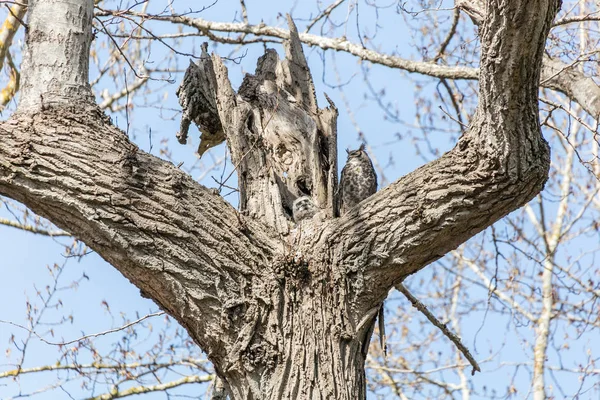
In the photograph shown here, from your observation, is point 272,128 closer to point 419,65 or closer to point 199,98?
point 199,98

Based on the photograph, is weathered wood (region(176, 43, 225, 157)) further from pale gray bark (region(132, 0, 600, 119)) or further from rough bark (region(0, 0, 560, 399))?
rough bark (region(0, 0, 560, 399))

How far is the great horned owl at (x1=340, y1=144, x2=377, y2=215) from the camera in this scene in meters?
4.01

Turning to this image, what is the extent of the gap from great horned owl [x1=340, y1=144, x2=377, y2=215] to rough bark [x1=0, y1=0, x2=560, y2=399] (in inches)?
43.3

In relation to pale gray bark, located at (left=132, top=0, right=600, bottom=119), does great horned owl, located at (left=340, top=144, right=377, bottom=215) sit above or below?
below

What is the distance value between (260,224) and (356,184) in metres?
1.20

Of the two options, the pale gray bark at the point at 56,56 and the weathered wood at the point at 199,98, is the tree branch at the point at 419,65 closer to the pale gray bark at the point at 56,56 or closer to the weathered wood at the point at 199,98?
the weathered wood at the point at 199,98

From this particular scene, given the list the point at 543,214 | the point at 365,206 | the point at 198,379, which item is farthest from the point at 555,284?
the point at 365,206

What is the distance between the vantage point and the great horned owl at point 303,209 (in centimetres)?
315

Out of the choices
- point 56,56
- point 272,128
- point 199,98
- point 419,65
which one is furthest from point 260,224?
point 419,65

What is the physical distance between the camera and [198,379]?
5781 mm

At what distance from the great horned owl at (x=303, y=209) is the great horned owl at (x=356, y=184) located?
0.74m

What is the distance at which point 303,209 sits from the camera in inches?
126

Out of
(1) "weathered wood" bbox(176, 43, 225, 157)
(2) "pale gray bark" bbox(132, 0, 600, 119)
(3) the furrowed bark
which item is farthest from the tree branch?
(3) the furrowed bark

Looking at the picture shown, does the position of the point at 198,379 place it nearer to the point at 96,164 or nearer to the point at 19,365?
the point at 19,365
